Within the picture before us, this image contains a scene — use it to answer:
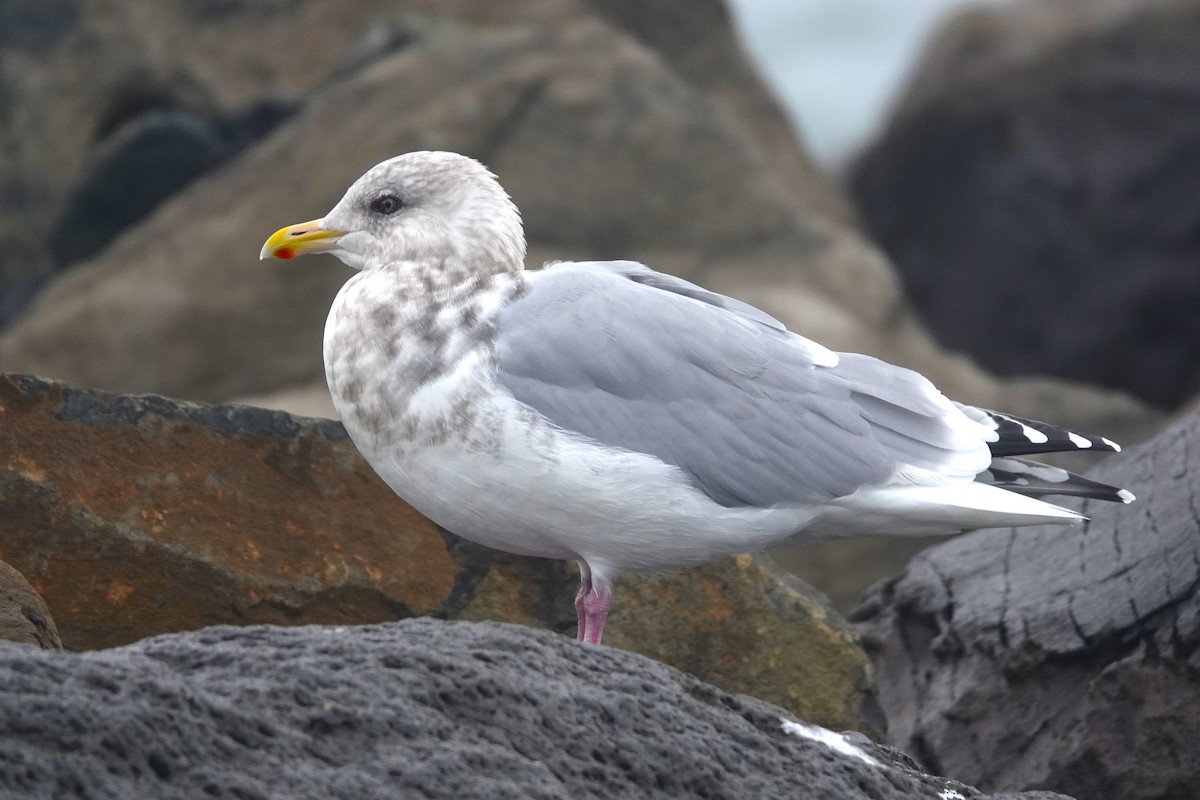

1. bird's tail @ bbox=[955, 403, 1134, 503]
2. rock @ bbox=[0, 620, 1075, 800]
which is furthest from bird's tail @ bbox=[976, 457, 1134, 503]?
rock @ bbox=[0, 620, 1075, 800]

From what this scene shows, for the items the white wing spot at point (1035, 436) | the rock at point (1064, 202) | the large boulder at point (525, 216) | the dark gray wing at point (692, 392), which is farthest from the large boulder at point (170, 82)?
the white wing spot at point (1035, 436)

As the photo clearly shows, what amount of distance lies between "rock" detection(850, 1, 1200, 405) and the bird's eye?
9.25m

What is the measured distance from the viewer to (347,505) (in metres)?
4.86

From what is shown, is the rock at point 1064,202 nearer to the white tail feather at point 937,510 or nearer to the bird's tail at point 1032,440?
the bird's tail at point 1032,440

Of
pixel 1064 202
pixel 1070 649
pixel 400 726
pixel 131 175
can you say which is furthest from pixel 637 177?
pixel 400 726

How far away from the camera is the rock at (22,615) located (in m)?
3.74

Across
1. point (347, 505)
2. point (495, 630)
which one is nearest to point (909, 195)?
point (347, 505)

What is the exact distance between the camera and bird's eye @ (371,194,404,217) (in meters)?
4.78

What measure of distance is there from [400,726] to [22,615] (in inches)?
43.1

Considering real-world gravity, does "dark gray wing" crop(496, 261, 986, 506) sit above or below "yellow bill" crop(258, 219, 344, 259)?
below

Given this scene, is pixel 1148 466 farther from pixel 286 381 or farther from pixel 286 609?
pixel 286 381

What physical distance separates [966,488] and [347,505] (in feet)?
5.57

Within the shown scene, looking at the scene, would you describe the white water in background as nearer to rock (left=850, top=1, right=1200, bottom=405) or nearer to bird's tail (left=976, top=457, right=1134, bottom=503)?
rock (left=850, top=1, right=1200, bottom=405)

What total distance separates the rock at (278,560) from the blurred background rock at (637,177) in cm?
399
